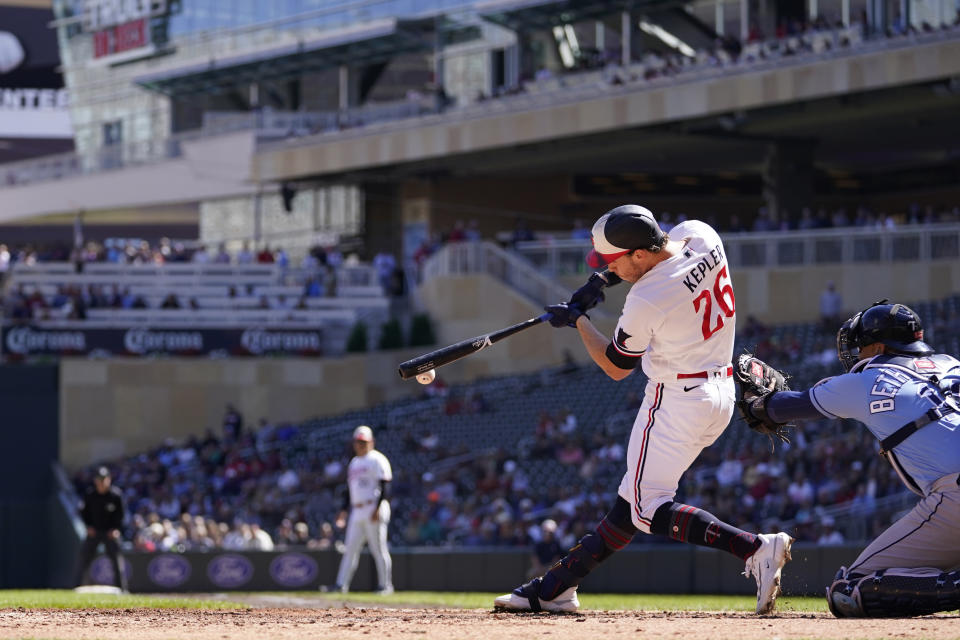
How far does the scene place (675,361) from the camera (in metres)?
7.00

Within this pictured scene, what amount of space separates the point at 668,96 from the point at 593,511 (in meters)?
13.6

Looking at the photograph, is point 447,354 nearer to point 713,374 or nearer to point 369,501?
point 713,374

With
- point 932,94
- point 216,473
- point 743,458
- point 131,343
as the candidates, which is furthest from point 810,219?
point 131,343

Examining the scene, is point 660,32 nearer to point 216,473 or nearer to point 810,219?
point 810,219

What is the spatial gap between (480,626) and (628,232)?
1.93 meters

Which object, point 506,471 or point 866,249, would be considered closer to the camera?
point 506,471

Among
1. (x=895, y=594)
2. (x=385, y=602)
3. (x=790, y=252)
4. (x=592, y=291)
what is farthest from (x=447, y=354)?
(x=790, y=252)

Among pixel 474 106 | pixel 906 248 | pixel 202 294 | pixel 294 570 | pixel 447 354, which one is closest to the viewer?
pixel 447 354

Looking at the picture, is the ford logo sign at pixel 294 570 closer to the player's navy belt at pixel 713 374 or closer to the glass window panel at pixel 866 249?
the player's navy belt at pixel 713 374

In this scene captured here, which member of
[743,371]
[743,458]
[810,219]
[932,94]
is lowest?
[743,458]

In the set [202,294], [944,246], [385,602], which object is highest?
[944,246]

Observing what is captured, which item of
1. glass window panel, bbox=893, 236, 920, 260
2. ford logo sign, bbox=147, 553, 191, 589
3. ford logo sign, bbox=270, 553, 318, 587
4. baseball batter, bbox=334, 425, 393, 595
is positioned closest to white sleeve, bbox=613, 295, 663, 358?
baseball batter, bbox=334, 425, 393, 595

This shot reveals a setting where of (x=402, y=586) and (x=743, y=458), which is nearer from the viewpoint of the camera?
(x=402, y=586)

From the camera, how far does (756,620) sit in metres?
6.80
